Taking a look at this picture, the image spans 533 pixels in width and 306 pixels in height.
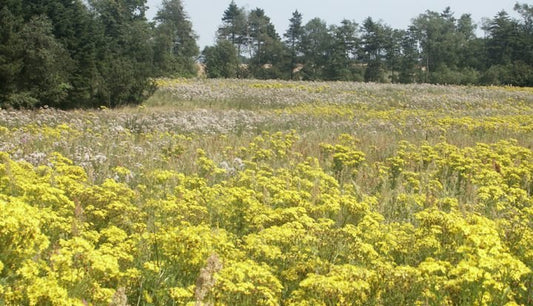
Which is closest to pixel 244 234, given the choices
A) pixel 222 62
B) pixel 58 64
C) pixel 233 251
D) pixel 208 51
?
pixel 233 251

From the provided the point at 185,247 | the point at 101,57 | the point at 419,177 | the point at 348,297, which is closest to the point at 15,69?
the point at 101,57

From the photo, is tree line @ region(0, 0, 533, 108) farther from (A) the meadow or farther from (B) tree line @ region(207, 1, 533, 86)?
(A) the meadow

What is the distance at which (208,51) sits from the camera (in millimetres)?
63688

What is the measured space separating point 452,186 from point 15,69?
1385 centimetres

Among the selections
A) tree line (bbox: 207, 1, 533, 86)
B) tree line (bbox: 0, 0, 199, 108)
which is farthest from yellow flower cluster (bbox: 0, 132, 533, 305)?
tree line (bbox: 207, 1, 533, 86)

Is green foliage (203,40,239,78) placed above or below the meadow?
above

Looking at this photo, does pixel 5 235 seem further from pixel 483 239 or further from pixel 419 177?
pixel 419 177

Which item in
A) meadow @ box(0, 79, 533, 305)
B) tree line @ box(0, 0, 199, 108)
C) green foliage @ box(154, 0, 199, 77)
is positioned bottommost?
meadow @ box(0, 79, 533, 305)

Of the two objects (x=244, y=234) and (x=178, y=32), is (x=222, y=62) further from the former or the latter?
(x=244, y=234)

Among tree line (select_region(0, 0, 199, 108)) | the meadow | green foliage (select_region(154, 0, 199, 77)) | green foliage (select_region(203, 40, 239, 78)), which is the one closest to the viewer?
the meadow

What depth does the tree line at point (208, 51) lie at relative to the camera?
16531 mm

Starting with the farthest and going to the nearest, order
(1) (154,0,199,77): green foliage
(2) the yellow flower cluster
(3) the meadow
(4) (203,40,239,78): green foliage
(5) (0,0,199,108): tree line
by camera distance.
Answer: (1) (154,0,199,77): green foliage < (4) (203,40,239,78): green foliage < (5) (0,0,199,108): tree line < (3) the meadow < (2) the yellow flower cluster

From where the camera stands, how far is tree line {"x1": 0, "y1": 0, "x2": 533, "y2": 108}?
54.2 feet

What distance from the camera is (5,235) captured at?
2590 millimetres
